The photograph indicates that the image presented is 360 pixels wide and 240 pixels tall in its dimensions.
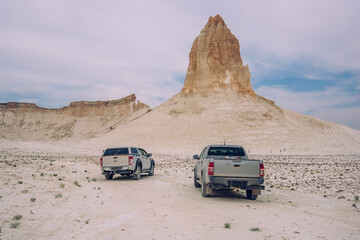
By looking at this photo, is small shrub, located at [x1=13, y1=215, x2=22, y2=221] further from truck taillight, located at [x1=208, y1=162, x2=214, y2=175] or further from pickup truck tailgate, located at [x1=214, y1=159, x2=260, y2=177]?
pickup truck tailgate, located at [x1=214, y1=159, x2=260, y2=177]

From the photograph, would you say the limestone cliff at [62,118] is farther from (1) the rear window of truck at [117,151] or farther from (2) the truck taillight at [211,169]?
(2) the truck taillight at [211,169]

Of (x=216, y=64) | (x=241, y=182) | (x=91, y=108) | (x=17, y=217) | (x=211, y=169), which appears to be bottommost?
(x=17, y=217)

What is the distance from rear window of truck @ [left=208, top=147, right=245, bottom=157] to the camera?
11.4m

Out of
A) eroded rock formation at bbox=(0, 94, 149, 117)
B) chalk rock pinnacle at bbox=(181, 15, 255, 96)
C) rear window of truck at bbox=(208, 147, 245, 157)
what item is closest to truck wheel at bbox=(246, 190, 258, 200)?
rear window of truck at bbox=(208, 147, 245, 157)

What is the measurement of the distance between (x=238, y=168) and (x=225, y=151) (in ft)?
5.98

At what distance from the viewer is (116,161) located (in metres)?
14.8

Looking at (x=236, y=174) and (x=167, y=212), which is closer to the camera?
(x=167, y=212)

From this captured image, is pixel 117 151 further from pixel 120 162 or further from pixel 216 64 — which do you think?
pixel 216 64

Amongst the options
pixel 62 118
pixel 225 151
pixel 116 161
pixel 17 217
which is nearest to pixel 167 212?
pixel 17 217

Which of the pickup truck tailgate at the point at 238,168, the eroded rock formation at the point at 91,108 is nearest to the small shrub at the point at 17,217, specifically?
the pickup truck tailgate at the point at 238,168

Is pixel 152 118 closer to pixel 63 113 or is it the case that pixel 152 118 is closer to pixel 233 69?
pixel 233 69

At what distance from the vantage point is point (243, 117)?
66812 millimetres

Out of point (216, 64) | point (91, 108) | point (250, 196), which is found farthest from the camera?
point (91, 108)

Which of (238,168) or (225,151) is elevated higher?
(225,151)
